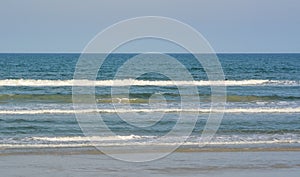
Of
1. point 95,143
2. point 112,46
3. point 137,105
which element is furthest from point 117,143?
point 137,105

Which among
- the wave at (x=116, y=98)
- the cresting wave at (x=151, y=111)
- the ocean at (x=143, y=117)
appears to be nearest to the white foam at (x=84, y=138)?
the ocean at (x=143, y=117)

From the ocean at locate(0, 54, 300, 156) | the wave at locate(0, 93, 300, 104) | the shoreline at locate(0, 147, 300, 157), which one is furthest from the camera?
the wave at locate(0, 93, 300, 104)

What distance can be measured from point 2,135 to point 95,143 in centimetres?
364

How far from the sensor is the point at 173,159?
15.5 meters

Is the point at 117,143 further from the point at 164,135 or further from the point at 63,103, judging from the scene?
the point at 63,103

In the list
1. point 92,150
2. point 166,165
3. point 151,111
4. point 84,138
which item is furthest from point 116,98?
point 166,165

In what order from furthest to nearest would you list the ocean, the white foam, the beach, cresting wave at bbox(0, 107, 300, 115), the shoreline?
1. cresting wave at bbox(0, 107, 300, 115)
2. the white foam
3. the ocean
4. the shoreline
5. the beach

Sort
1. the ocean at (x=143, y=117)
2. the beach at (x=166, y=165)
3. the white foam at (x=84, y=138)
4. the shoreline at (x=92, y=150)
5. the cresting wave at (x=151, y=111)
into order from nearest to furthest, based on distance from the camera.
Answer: the beach at (x=166, y=165)
the shoreline at (x=92, y=150)
the ocean at (x=143, y=117)
the white foam at (x=84, y=138)
the cresting wave at (x=151, y=111)

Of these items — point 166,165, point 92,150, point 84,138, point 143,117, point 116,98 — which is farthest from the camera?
point 116,98

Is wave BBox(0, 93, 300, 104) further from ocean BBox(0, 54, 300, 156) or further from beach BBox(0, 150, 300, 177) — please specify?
beach BBox(0, 150, 300, 177)

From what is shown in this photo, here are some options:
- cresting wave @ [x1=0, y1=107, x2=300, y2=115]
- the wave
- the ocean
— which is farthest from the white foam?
the wave

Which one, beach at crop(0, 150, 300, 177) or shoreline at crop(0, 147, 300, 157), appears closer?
beach at crop(0, 150, 300, 177)

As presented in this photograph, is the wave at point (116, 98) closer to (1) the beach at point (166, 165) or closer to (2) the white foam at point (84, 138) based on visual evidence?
(2) the white foam at point (84, 138)

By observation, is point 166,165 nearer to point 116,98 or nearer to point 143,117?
point 143,117
